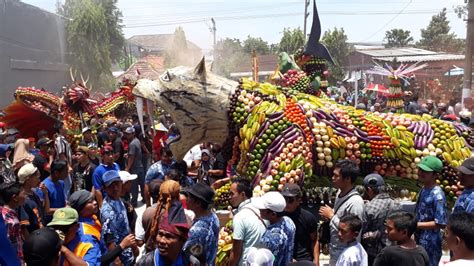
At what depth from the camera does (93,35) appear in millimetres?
37031

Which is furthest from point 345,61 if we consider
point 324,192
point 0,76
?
point 324,192

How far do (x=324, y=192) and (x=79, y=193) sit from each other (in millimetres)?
3821

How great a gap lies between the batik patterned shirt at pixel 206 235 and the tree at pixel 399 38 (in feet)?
189

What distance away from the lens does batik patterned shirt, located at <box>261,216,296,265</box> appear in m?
4.00

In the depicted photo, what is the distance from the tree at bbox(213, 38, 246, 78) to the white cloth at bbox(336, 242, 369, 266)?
35305 millimetres

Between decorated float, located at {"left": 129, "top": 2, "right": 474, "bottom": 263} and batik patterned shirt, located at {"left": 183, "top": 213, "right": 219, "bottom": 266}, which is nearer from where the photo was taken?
batik patterned shirt, located at {"left": 183, "top": 213, "right": 219, "bottom": 266}

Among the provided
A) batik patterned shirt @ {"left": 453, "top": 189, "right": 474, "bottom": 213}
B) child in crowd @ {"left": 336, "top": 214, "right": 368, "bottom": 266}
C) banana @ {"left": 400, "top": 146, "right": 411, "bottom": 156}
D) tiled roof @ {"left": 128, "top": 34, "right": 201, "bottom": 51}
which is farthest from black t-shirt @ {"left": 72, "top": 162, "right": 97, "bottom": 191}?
tiled roof @ {"left": 128, "top": 34, "right": 201, "bottom": 51}

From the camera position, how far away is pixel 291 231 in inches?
161

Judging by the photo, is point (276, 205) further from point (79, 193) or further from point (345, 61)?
point (345, 61)

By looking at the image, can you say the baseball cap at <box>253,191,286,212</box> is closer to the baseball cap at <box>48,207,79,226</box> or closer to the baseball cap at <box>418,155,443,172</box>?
the baseball cap at <box>48,207,79,226</box>

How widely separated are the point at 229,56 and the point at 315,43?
125 feet

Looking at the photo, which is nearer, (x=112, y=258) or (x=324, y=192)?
(x=112, y=258)

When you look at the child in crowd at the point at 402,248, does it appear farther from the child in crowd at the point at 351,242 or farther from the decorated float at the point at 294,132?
the decorated float at the point at 294,132

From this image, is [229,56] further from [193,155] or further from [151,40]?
[193,155]
